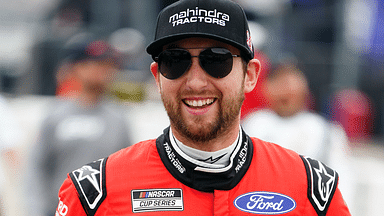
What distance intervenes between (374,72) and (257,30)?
7.71 ft

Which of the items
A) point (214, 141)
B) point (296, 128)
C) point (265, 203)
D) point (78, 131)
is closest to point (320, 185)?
point (265, 203)

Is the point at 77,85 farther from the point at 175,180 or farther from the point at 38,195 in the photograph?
the point at 175,180

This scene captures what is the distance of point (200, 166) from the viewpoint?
1.81 meters

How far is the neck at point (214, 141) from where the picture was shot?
1851 millimetres

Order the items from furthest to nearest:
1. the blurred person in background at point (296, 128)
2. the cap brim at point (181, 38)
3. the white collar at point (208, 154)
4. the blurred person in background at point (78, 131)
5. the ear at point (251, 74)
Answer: the blurred person in background at point (296, 128) → the blurred person in background at point (78, 131) → the ear at point (251, 74) → the white collar at point (208, 154) → the cap brim at point (181, 38)

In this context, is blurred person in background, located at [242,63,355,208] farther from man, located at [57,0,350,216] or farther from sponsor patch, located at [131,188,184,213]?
sponsor patch, located at [131,188,184,213]

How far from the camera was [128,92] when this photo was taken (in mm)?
7168

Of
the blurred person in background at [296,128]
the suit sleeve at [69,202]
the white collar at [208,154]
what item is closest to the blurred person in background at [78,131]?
the blurred person in background at [296,128]

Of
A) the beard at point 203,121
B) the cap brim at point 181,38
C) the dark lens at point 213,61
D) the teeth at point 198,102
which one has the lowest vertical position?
the beard at point 203,121

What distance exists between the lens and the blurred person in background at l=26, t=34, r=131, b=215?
339 cm

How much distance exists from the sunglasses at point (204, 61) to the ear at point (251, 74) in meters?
0.20

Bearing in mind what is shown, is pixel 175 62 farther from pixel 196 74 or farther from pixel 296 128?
pixel 296 128

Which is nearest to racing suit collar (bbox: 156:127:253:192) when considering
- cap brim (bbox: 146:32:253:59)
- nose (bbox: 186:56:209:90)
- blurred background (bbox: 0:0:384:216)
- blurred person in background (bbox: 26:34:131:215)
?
nose (bbox: 186:56:209:90)

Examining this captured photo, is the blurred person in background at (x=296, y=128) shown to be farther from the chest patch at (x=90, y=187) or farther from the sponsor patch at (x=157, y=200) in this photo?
the chest patch at (x=90, y=187)
